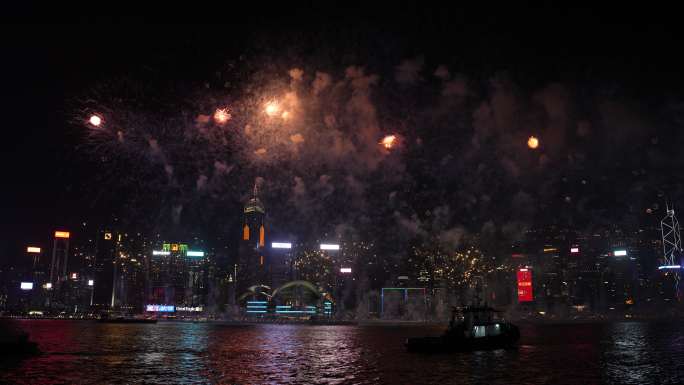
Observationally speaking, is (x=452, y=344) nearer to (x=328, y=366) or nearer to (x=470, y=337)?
(x=470, y=337)

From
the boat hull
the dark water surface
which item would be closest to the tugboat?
the boat hull

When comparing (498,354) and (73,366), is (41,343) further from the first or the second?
(498,354)

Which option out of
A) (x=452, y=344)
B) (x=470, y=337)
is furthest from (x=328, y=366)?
(x=470, y=337)

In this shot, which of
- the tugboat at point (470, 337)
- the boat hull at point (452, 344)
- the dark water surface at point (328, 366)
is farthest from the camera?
the tugboat at point (470, 337)

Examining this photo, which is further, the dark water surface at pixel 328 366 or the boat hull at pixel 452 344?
the boat hull at pixel 452 344

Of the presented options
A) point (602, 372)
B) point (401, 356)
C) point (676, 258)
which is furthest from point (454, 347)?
point (676, 258)

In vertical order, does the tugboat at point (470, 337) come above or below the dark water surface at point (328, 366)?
above

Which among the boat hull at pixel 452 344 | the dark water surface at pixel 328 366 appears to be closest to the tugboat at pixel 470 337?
the boat hull at pixel 452 344

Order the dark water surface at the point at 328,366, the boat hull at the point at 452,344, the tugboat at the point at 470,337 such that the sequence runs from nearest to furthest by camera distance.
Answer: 1. the dark water surface at the point at 328,366
2. the boat hull at the point at 452,344
3. the tugboat at the point at 470,337

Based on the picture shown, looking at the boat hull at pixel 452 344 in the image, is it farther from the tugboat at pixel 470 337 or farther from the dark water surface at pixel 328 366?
the dark water surface at pixel 328 366
